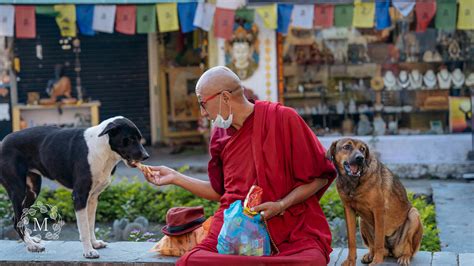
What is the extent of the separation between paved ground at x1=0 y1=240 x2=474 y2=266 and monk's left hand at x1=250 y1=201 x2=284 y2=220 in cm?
69

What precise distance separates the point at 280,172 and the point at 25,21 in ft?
26.0

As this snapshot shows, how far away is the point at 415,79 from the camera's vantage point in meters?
12.7

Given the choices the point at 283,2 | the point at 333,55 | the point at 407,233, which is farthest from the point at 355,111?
the point at 407,233

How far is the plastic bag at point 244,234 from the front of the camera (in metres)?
5.30

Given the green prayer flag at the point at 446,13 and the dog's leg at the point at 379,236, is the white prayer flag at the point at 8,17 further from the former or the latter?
the dog's leg at the point at 379,236

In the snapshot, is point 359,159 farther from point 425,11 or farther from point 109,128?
point 425,11

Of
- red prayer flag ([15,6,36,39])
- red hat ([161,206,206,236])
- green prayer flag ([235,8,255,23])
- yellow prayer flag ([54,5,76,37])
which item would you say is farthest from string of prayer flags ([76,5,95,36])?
red hat ([161,206,206,236])

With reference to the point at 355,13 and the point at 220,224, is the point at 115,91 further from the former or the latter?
the point at 220,224

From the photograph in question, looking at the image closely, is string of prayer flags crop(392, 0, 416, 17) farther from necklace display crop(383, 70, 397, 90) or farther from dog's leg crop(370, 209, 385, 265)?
dog's leg crop(370, 209, 385, 265)

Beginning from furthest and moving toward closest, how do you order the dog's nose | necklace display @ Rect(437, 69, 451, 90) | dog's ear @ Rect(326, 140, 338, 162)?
necklace display @ Rect(437, 69, 451, 90) < dog's ear @ Rect(326, 140, 338, 162) < the dog's nose

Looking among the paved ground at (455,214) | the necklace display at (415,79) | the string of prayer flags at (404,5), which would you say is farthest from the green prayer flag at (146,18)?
the paved ground at (455,214)

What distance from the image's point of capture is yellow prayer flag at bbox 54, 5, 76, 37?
485 inches

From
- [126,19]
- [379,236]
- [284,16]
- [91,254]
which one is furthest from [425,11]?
[91,254]

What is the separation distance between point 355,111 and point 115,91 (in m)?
4.08
